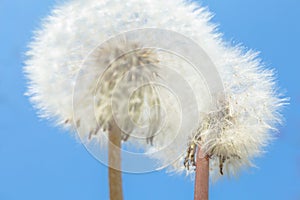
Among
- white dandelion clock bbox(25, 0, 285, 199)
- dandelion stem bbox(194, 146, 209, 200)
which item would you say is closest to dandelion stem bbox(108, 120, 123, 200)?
white dandelion clock bbox(25, 0, 285, 199)

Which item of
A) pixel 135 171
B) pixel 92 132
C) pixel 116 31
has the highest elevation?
pixel 116 31

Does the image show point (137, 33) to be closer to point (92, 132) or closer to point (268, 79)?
point (92, 132)

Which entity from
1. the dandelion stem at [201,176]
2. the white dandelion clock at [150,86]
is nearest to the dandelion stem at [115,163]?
the white dandelion clock at [150,86]

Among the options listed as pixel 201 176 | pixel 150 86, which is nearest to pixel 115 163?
pixel 150 86

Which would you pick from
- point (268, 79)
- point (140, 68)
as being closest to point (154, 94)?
point (140, 68)

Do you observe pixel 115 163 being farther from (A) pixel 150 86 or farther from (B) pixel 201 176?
(B) pixel 201 176

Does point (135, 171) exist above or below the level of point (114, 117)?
below

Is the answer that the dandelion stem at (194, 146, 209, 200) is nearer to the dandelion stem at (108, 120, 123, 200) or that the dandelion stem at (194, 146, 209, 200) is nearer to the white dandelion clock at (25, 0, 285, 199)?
the white dandelion clock at (25, 0, 285, 199)
